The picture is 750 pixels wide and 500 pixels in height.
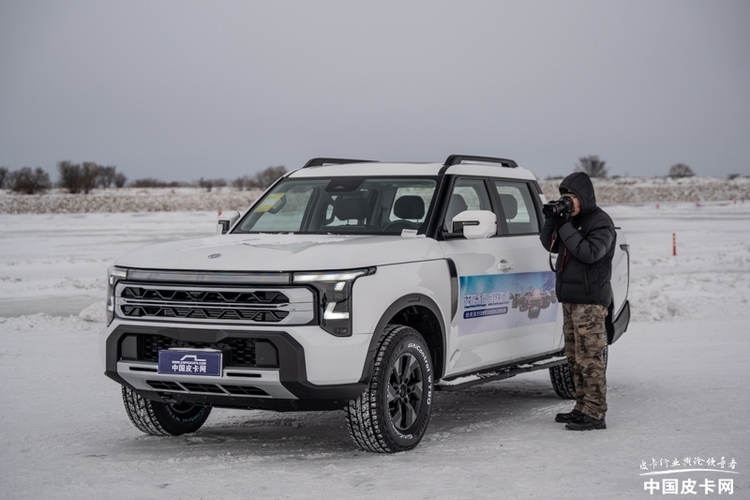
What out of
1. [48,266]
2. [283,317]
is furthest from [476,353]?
[48,266]

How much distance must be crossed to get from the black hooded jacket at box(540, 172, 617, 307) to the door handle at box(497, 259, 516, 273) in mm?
359

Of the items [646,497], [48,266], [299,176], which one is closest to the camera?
[646,497]

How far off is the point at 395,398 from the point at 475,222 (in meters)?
1.41

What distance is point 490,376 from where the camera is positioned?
769 cm

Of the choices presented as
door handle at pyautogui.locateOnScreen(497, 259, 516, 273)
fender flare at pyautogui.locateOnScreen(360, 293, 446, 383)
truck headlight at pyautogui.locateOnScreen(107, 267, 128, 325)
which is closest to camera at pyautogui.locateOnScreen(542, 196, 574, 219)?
door handle at pyautogui.locateOnScreen(497, 259, 516, 273)

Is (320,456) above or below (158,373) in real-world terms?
below

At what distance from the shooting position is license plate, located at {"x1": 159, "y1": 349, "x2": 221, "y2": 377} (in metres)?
6.22

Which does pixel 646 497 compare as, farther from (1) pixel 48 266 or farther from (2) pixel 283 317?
(1) pixel 48 266

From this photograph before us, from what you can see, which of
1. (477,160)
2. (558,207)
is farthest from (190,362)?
(477,160)

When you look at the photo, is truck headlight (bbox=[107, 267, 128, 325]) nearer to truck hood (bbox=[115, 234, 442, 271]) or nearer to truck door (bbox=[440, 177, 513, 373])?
truck hood (bbox=[115, 234, 442, 271])

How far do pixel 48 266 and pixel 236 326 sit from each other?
1892 centimetres

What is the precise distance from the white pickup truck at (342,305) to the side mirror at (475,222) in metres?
0.01

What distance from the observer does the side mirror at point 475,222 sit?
723 centimetres

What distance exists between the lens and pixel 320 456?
6.79 metres
